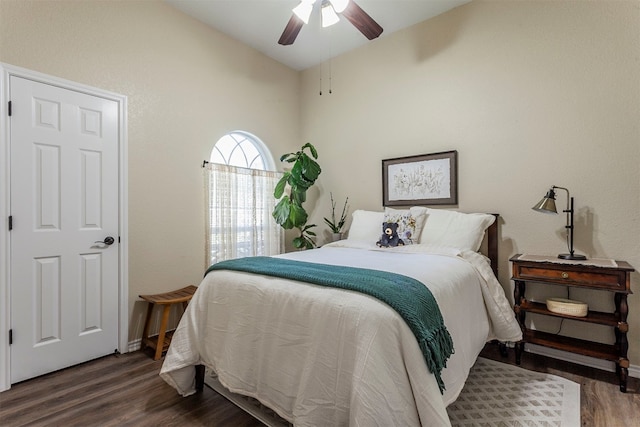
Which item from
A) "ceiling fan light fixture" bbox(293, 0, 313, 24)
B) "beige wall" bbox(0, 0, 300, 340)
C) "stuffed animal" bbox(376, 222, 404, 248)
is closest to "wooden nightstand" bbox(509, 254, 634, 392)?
"stuffed animal" bbox(376, 222, 404, 248)

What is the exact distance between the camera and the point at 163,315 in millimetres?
2604

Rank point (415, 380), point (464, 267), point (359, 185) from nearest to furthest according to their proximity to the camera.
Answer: point (415, 380) < point (464, 267) < point (359, 185)

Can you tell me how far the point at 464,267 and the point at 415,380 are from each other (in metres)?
1.13

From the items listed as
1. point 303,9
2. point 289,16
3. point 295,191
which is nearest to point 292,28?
point 303,9

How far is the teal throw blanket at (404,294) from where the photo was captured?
1321 millimetres

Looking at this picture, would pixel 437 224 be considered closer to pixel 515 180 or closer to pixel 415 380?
pixel 515 180

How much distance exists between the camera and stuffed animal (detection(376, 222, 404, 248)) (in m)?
2.81

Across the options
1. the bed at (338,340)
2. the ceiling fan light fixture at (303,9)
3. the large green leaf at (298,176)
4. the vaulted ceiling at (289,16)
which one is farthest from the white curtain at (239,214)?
the ceiling fan light fixture at (303,9)

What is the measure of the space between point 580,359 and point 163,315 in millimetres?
3363

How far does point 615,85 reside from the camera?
7.63 feet

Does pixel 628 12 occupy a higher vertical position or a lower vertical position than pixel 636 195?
higher

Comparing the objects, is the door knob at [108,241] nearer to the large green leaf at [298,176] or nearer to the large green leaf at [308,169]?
the large green leaf at [298,176]

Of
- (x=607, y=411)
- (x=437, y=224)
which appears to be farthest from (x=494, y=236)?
(x=607, y=411)

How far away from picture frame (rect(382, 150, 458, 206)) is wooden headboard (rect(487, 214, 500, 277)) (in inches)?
16.3
